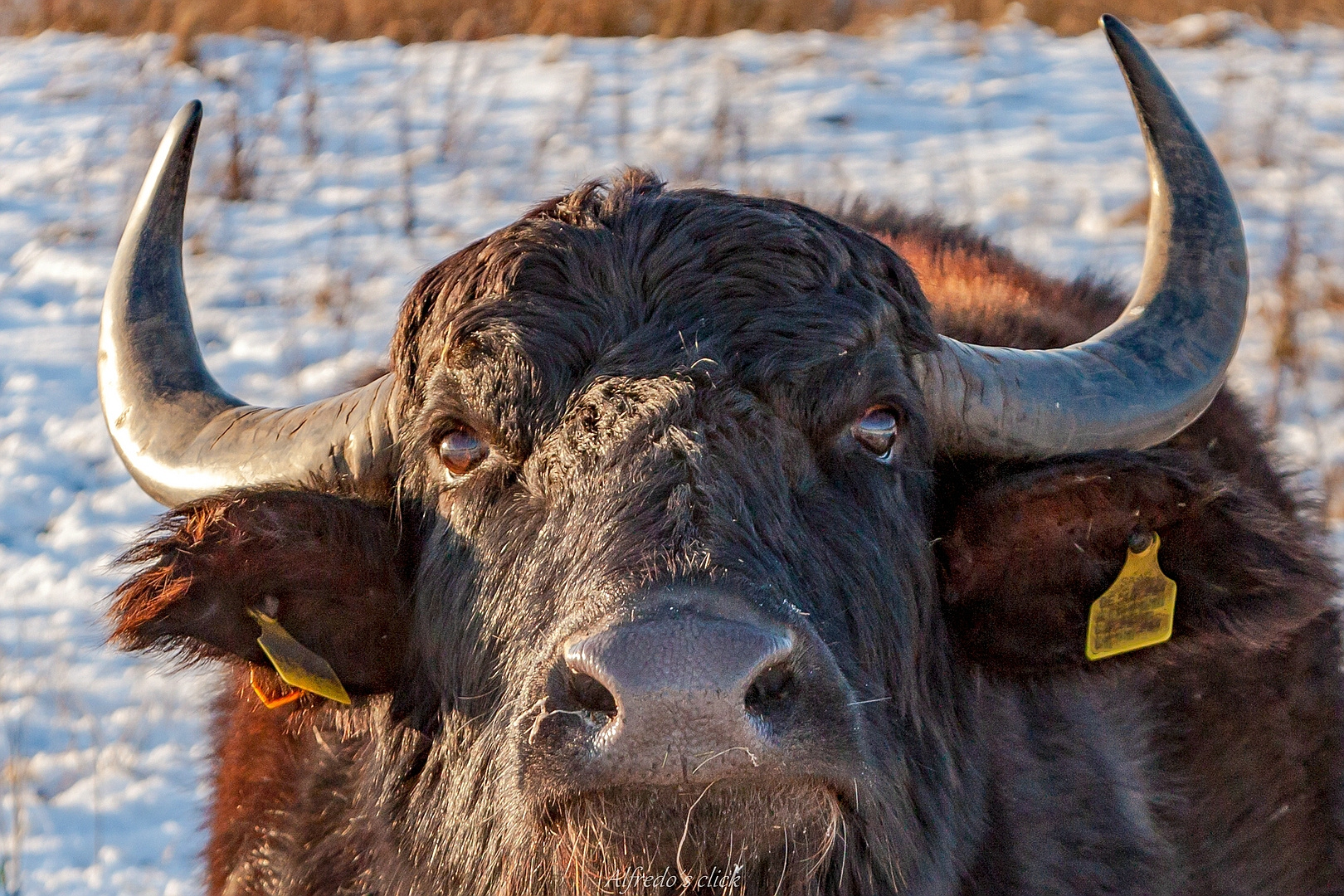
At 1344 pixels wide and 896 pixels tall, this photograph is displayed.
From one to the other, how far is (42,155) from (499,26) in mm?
4179

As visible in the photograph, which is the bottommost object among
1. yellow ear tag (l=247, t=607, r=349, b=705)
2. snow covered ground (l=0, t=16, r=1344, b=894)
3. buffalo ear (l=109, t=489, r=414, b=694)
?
snow covered ground (l=0, t=16, r=1344, b=894)

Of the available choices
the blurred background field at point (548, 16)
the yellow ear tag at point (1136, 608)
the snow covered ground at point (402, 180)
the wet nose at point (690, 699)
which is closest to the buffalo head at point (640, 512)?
the wet nose at point (690, 699)

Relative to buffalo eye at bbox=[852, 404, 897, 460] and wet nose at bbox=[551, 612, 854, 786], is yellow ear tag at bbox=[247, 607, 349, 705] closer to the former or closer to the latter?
wet nose at bbox=[551, 612, 854, 786]

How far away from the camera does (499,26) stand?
12.6m

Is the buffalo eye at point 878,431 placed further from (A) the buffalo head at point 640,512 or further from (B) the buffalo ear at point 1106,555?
(B) the buffalo ear at point 1106,555

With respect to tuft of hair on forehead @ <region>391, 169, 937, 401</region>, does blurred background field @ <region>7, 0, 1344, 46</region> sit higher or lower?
lower

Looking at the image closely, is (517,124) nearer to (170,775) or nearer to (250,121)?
(250,121)

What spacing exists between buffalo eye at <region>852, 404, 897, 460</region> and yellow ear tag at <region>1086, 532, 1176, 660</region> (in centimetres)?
68

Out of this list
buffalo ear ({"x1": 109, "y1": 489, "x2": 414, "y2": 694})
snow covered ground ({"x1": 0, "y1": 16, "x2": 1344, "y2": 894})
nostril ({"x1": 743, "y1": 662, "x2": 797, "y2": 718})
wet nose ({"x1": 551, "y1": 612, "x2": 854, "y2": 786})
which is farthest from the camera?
snow covered ground ({"x1": 0, "y1": 16, "x2": 1344, "y2": 894})

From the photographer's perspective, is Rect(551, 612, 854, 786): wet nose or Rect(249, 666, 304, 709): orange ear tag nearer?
Rect(551, 612, 854, 786): wet nose

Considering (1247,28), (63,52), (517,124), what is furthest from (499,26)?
(1247,28)

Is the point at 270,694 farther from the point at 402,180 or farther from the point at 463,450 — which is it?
the point at 402,180

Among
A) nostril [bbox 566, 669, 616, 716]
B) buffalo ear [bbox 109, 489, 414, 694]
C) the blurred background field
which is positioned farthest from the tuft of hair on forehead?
the blurred background field

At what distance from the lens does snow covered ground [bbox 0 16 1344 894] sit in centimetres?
648
